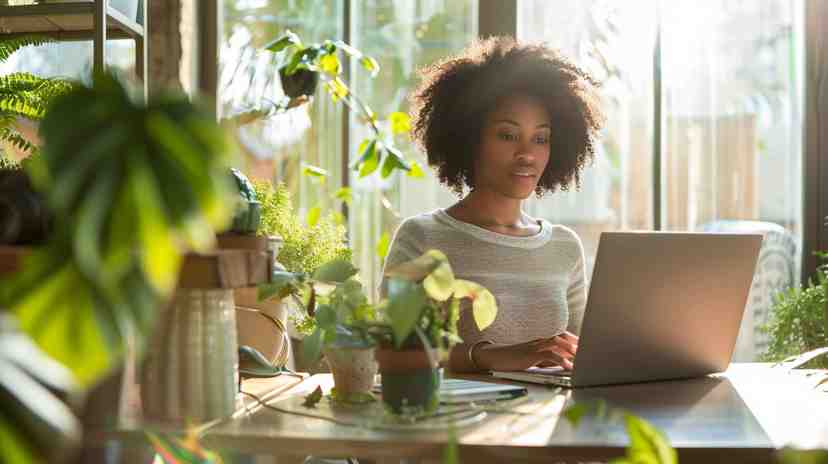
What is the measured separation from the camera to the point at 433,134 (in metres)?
2.99

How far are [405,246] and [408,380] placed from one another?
1.32 meters

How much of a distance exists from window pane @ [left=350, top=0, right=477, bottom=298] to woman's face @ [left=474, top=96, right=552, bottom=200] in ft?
3.95

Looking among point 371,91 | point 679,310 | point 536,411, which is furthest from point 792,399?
point 371,91

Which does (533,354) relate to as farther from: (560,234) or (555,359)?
(560,234)

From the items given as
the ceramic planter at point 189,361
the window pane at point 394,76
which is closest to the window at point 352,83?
the window pane at point 394,76

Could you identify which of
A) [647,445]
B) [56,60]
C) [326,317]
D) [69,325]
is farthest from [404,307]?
[56,60]

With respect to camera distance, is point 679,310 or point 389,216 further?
point 389,216

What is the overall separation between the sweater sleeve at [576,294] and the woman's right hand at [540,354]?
0.71 m

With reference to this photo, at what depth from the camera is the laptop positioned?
5.34 feet

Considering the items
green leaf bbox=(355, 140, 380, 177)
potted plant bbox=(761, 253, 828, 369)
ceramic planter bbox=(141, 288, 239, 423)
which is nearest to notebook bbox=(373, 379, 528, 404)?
ceramic planter bbox=(141, 288, 239, 423)

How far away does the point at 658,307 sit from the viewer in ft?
5.65

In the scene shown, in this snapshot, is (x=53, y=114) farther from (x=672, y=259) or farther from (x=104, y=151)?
(x=672, y=259)

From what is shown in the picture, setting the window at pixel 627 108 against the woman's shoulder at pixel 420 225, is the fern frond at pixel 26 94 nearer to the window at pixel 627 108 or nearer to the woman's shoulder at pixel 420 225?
the woman's shoulder at pixel 420 225

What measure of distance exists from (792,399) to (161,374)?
1136mm
